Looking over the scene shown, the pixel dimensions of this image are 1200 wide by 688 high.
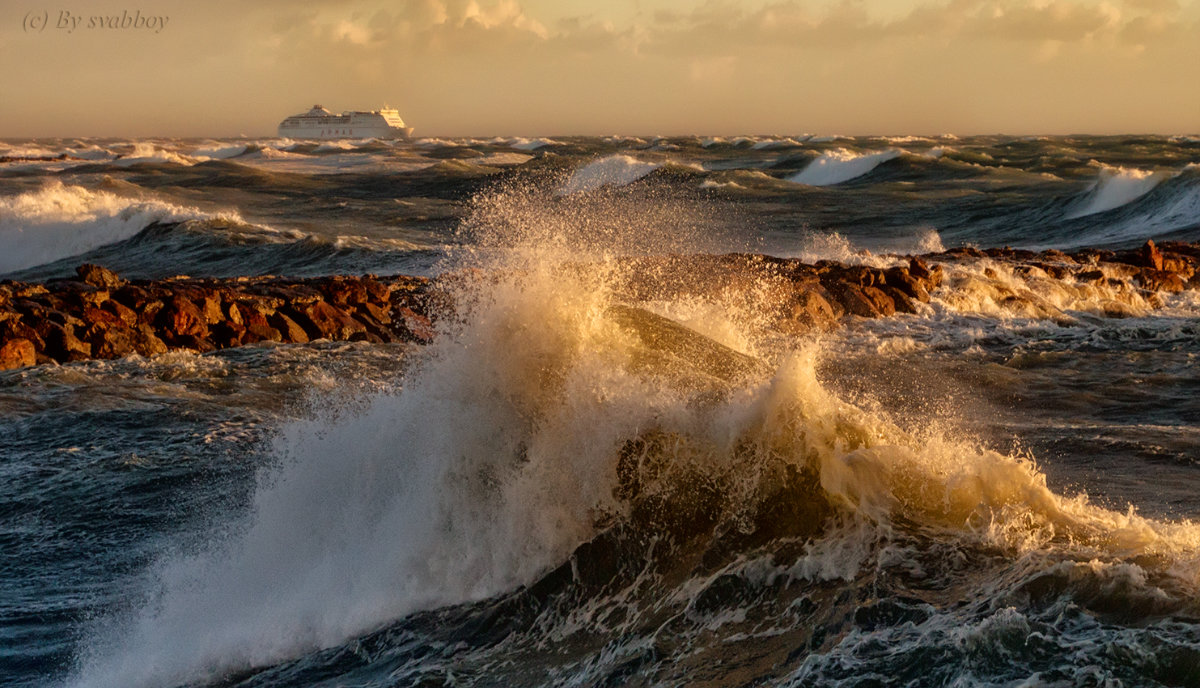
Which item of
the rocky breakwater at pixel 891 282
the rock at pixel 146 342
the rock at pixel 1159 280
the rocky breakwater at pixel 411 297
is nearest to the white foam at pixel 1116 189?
the rocky breakwater at pixel 891 282

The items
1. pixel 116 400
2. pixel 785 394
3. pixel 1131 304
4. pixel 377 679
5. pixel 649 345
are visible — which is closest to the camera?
pixel 377 679

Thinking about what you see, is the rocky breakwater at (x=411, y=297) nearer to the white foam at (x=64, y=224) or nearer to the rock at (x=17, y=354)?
the rock at (x=17, y=354)

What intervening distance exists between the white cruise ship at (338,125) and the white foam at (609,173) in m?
59.4

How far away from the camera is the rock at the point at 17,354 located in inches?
446

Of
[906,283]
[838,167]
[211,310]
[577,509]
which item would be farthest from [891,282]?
[838,167]

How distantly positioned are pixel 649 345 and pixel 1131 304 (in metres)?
11.7

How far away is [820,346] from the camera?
13.2m

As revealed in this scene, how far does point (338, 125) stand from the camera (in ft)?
350

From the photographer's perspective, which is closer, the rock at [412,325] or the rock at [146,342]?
the rock at [146,342]

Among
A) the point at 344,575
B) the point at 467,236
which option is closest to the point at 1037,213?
the point at 467,236

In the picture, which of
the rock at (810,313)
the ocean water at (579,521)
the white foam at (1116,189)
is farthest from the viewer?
the white foam at (1116,189)

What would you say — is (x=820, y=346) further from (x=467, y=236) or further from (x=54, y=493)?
(x=467, y=236)

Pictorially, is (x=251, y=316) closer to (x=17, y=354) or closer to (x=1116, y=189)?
(x=17, y=354)

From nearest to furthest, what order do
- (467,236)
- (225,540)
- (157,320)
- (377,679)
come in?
(377,679) < (225,540) < (157,320) < (467,236)
